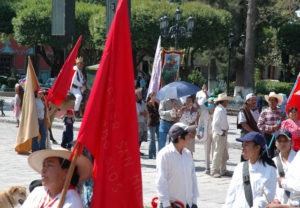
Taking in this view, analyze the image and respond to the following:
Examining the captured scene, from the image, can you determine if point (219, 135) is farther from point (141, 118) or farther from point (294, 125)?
point (141, 118)

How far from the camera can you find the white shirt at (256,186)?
504cm

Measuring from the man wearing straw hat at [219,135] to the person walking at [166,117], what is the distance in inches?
41.4

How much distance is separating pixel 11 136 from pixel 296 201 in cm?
1521

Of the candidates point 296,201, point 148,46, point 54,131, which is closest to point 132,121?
point 296,201

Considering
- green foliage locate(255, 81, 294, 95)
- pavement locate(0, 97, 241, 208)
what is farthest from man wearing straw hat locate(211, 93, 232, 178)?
green foliage locate(255, 81, 294, 95)

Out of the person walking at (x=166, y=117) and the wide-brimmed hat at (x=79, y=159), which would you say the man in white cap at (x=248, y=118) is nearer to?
the person walking at (x=166, y=117)

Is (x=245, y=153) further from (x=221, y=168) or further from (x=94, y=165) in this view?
(x=221, y=168)

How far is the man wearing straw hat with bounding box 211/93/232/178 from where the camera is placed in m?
11.6

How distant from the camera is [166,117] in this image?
12422 mm

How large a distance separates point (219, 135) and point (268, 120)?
1.17 m

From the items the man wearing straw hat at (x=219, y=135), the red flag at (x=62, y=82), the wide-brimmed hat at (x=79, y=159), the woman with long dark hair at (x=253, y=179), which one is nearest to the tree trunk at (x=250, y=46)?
the man wearing straw hat at (x=219, y=135)

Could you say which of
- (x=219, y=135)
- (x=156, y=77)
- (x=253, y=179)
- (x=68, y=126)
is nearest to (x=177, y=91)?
(x=219, y=135)

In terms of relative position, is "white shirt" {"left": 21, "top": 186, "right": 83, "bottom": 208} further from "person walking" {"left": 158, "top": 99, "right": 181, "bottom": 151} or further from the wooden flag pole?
"person walking" {"left": 158, "top": 99, "right": 181, "bottom": 151}

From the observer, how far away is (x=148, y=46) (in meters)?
35.4
